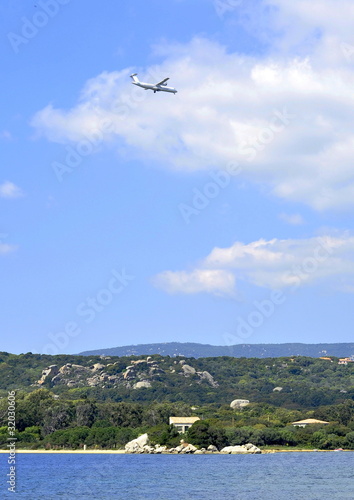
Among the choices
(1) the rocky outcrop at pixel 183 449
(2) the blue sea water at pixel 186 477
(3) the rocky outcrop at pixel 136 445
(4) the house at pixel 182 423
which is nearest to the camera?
(2) the blue sea water at pixel 186 477

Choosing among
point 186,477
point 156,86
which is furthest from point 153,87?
point 186,477

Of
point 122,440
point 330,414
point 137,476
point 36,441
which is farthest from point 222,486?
point 330,414

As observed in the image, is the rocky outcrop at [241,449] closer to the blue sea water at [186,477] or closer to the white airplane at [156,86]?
the blue sea water at [186,477]

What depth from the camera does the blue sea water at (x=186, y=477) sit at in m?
65.9

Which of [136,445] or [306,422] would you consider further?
[306,422]

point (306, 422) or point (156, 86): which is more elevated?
point (156, 86)

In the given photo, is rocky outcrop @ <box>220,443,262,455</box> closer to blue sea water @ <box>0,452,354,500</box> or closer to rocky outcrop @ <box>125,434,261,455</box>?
rocky outcrop @ <box>125,434,261,455</box>

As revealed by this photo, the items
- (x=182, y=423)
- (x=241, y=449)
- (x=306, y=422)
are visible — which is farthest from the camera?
(x=306, y=422)

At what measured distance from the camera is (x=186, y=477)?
79.6 m

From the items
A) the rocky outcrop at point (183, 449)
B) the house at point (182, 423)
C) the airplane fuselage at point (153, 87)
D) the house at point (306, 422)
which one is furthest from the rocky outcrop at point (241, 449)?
the airplane fuselage at point (153, 87)

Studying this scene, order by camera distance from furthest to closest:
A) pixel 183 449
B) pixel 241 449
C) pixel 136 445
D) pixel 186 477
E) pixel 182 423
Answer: pixel 182 423, pixel 136 445, pixel 241 449, pixel 183 449, pixel 186 477

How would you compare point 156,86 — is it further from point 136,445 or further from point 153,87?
point 136,445

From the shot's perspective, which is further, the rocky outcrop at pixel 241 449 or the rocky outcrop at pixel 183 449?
the rocky outcrop at pixel 241 449

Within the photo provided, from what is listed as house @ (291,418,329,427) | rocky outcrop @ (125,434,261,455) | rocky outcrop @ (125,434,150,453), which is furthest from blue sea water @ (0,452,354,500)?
house @ (291,418,329,427)
